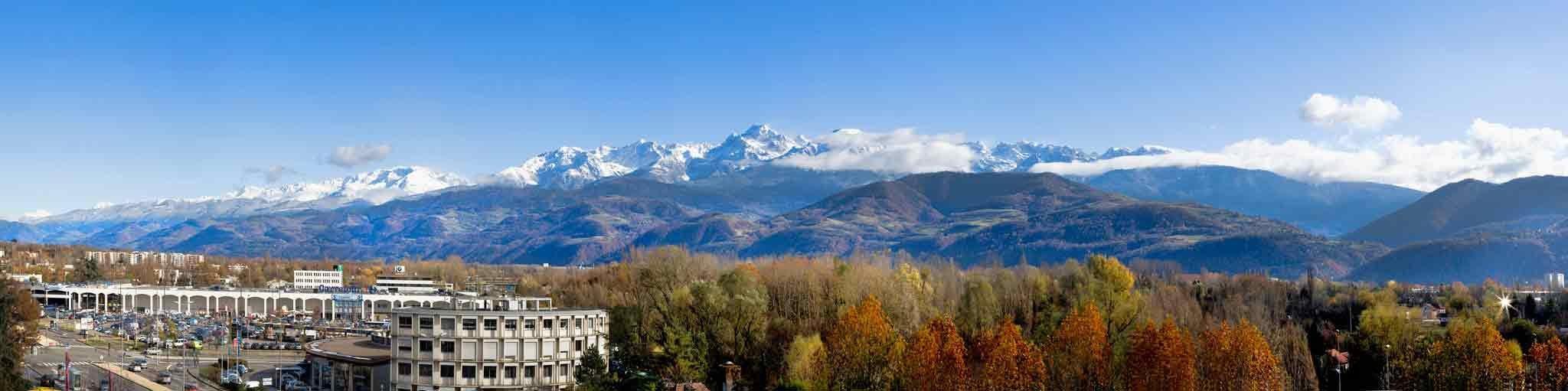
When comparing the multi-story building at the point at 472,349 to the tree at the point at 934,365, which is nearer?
the tree at the point at 934,365

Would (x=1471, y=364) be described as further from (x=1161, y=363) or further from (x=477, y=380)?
(x=477, y=380)

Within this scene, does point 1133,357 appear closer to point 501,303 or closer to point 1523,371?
point 1523,371

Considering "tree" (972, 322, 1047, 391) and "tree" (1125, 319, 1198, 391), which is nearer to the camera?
"tree" (1125, 319, 1198, 391)

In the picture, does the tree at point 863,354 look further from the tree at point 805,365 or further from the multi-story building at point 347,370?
the multi-story building at point 347,370

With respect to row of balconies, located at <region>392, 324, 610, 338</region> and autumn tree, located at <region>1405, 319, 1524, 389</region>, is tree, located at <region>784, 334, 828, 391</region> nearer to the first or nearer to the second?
row of balconies, located at <region>392, 324, 610, 338</region>

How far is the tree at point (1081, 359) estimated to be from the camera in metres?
84.8

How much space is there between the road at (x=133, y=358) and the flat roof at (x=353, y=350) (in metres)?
4.05

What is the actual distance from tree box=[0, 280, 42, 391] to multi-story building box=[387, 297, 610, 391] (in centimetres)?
2317

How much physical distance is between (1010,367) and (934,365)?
4583mm

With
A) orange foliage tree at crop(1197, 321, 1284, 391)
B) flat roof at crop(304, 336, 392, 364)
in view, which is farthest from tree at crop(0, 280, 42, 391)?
orange foliage tree at crop(1197, 321, 1284, 391)

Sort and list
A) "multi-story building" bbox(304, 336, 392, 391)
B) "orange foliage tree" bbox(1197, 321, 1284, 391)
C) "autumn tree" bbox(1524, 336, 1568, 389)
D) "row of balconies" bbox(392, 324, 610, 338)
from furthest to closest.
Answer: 1. "multi-story building" bbox(304, 336, 392, 391)
2. "autumn tree" bbox(1524, 336, 1568, 389)
3. "row of balconies" bbox(392, 324, 610, 338)
4. "orange foliage tree" bbox(1197, 321, 1284, 391)

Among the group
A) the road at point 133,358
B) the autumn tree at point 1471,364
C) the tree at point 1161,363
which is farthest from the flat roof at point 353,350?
the autumn tree at point 1471,364

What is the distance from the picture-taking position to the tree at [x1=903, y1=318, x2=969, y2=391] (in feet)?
263

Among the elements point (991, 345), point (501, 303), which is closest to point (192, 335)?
point (501, 303)
